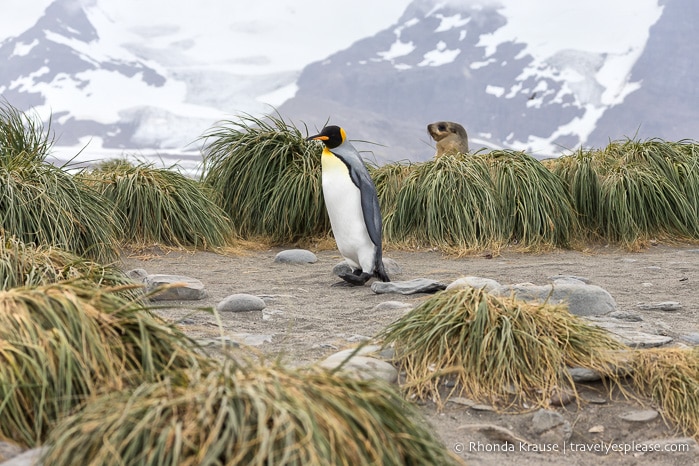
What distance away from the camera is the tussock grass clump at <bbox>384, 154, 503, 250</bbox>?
22.5 ft

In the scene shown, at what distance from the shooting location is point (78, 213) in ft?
17.0

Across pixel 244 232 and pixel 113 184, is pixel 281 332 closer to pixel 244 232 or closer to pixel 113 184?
pixel 113 184

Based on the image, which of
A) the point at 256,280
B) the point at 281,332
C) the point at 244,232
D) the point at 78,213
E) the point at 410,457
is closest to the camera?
the point at 410,457

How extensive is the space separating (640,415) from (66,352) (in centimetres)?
192

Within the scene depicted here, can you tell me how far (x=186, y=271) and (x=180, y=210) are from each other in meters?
0.97

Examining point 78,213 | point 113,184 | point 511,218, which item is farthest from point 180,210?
point 511,218

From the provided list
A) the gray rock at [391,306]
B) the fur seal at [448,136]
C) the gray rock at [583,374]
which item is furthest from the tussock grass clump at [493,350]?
the fur seal at [448,136]

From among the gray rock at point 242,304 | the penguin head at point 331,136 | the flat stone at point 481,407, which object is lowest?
the flat stone at point 481,407

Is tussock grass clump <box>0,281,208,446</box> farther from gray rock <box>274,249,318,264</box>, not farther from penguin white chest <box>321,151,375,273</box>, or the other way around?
gray rock <box>274,249,318,264</box>

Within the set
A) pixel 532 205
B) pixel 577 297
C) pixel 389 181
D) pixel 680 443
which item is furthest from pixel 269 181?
pixel 680 443

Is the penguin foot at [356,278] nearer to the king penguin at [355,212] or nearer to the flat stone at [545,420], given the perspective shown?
the king penguin at [355,212]

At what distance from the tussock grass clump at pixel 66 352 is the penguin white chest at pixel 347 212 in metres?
2.96

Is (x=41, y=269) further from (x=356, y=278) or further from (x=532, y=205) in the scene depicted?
(x=532, y=205)

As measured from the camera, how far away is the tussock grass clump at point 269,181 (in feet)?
24.8
